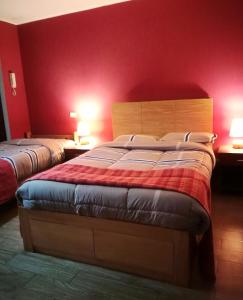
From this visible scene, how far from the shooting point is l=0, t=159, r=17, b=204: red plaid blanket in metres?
2.81

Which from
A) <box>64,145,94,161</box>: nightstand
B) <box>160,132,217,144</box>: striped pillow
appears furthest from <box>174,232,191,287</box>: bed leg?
<box>64,145,94,161</box>: nightstand

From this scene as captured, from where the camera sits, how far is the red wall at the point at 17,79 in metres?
4.07

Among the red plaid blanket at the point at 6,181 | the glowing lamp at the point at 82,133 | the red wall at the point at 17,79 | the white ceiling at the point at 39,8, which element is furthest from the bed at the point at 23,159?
the white ceiling at the point at 39,8

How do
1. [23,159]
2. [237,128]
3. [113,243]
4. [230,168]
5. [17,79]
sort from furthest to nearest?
1. [17,79]
2. [230,168]
3. [23,159]
4. [237,128]
5. [113,243]

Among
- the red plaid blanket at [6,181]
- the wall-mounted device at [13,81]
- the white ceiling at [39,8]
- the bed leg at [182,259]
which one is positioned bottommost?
the bed leg at [182,259]

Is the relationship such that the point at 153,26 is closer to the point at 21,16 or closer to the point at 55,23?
the point at 55,23

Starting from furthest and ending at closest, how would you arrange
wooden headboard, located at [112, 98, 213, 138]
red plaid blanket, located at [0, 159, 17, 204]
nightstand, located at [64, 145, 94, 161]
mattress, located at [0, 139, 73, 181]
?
nightstand, located at [64, 145, 94, 161]
wooden headboard, located at [112, 98, 213, 138]
mattress, located at [0, 139, 73, 181]
red plaid blanket, located at [0, 159, 17, 204]

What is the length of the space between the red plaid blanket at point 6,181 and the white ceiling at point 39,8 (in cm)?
210

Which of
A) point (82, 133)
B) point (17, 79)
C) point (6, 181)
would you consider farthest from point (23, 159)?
point (17, 79)

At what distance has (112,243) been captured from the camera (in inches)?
73.7

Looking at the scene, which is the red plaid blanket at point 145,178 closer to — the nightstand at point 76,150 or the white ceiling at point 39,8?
the nightstand at point 76,150

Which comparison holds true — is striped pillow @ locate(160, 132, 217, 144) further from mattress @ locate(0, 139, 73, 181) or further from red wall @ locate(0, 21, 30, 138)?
red wall @ locate(0, 21, 30, 138)

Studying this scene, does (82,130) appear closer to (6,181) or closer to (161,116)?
(161,116)

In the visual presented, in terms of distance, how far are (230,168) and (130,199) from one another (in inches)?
81.9
